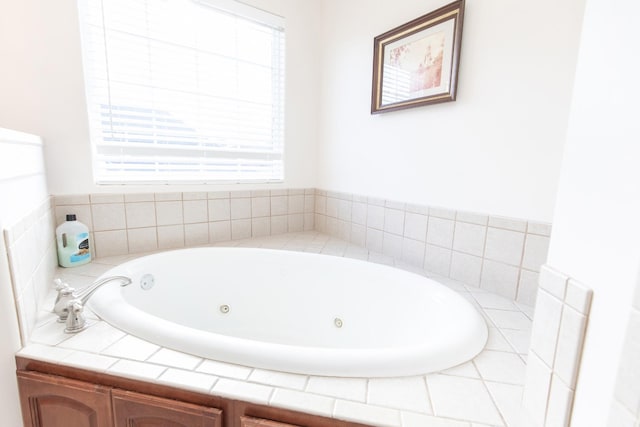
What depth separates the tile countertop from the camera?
24.9 inches

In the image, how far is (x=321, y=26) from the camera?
206cm

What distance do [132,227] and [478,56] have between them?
1943 millimetres

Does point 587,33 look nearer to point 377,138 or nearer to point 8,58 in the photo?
point 377,138

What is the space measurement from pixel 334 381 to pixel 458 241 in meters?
0.95

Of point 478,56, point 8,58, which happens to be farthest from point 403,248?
point 8,58

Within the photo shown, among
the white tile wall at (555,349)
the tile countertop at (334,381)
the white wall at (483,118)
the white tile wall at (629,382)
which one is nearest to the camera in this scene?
the white tile wall at (629,382)

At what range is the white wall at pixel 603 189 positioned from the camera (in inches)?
16.2

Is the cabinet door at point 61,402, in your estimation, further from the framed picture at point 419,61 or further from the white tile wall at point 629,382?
the framed picture at point 419,61

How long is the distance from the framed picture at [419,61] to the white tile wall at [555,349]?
40.1 inches

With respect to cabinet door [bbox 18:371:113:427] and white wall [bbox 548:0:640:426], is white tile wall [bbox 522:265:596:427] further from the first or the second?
cabinet door [bbox 18:371:113:427]

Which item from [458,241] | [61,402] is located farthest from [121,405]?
[458,241]

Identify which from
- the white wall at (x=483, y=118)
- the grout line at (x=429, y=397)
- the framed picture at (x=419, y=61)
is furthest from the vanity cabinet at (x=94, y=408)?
the framed picture at (x=419, y=61)

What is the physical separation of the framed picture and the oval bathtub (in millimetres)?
887

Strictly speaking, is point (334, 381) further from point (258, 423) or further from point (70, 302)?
point (70, 302)
